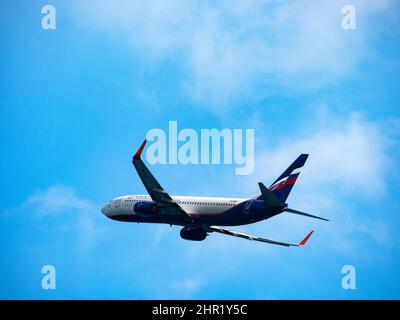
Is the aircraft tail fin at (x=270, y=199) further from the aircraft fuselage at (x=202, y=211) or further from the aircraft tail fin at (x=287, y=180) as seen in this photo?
the aircraft tail fin at (x=287, y=180)

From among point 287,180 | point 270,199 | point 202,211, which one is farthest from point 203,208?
point 270,199

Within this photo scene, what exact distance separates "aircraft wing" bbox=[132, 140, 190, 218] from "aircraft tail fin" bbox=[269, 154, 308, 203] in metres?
11.5

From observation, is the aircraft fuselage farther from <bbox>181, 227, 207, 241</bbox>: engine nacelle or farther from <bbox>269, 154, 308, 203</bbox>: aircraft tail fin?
<bbox>269, 154, 308, 203</bbox>: aircraft tail fin

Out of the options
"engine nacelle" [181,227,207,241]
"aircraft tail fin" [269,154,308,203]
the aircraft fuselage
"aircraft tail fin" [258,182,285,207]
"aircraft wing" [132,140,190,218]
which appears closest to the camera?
"aircraft tail fin" [258,182,285,207]

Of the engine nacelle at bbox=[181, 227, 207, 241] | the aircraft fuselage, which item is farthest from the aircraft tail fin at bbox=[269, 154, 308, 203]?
the engine nacelle at bbox=[181, 227, 207, 241]

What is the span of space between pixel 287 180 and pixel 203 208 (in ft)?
35.6

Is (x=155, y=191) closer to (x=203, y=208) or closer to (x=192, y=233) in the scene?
(x=203, y=208)

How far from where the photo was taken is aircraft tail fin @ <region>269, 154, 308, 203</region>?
121625 mm

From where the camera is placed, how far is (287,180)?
12256 cm

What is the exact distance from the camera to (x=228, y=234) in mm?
132000

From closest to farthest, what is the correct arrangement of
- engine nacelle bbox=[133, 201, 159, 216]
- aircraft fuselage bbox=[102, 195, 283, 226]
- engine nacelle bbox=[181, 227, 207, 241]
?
aircraft fuselage bbox=[102, 195, 283, 226], engine nacelle bbox=[133, 201, 159, 216], engine nacelle bbox=[181, 227, 207, 241]
